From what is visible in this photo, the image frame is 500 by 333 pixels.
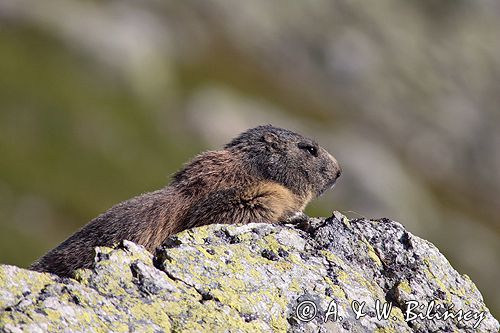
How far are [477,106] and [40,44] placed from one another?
63026mm

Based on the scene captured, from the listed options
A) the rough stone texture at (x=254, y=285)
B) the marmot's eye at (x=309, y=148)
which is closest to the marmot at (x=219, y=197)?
the marmot's eye at (x=309, y=148)

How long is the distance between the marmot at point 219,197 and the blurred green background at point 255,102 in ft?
101

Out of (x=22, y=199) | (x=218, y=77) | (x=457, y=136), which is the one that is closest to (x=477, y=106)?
(x=457, y=136)

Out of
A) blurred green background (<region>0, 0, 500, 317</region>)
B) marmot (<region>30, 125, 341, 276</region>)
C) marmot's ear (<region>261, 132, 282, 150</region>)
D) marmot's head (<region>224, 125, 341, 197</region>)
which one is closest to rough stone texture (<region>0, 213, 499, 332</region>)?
marmot (<region>30, 125, 341, 276</region>)

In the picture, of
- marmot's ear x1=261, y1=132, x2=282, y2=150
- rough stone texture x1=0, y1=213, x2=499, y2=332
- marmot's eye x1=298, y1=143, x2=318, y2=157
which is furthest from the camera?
marmot's eye x1=298, y1=143, x2=318, y2=157

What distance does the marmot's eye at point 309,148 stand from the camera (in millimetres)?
15968

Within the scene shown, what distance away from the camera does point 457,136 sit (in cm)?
10675

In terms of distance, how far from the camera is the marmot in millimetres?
12680

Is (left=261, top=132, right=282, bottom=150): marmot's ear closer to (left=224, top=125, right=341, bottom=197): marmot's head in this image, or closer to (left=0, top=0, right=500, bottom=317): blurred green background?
(left=224, top=125, right=341, bottom=197): marmot's head

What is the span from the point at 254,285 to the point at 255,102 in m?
81.0

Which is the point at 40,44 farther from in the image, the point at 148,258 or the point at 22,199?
the point at 148,258

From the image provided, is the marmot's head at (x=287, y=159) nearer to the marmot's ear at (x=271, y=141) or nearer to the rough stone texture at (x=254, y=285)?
the marmot's ear at (x=271, y=141)

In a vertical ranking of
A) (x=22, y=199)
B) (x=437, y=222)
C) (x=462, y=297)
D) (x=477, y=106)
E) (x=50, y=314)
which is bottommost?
(x=50, y=314)

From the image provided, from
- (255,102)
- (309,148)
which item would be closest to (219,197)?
(309,148)
